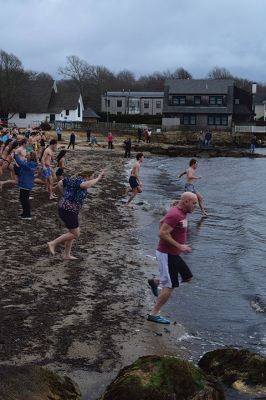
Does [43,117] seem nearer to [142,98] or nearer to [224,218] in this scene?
[142,98]

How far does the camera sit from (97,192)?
19.7 m

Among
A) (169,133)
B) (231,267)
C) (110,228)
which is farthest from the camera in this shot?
(169,133)

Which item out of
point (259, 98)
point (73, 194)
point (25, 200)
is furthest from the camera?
point (259, 98)

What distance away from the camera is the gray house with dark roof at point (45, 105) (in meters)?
68.6

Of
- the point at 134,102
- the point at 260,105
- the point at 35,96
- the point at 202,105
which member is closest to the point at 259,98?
the point at 260,105

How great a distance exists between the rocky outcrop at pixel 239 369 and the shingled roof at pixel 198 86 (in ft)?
235

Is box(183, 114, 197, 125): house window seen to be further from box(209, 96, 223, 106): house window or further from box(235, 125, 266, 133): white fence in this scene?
box(235, 125, 266, 133): white fence

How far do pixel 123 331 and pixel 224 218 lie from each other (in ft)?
35.8

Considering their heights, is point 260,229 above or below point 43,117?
below

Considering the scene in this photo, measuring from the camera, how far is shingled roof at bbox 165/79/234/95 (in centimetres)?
7512

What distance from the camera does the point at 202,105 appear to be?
7494 cm

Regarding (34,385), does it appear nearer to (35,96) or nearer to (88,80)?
(35,96)

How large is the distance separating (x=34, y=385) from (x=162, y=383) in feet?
3.82

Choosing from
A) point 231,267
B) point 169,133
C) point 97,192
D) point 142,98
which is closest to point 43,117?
point 169,133
